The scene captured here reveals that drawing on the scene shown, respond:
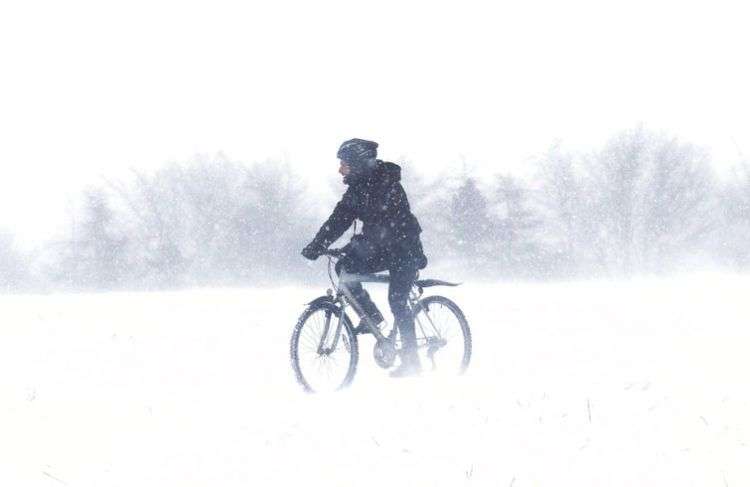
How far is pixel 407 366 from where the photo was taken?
6.32 m

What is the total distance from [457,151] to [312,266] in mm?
15826

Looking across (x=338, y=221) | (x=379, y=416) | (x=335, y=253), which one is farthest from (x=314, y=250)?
(x=379, y=416)

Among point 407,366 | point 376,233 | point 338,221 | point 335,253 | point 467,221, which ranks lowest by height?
point 407,366

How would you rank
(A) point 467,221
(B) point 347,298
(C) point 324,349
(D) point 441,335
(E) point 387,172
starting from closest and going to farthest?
1. (C) point 324,349
2. (B) point 347,298
3. (E) point 387,172
4. (D) point 441,335
5. (A) point 467,221

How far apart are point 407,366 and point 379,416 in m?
1.67

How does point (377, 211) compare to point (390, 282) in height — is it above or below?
above

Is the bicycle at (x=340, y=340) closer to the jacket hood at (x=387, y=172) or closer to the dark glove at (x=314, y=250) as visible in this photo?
the dark glove at (x=314, y=250)

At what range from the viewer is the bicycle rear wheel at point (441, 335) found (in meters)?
6.67

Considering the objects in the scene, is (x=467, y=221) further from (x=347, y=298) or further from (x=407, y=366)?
(x=347, y=298)

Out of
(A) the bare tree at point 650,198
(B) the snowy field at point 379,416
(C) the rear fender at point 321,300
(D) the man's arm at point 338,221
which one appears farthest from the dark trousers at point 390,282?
(A) the bare tree at point 650,198

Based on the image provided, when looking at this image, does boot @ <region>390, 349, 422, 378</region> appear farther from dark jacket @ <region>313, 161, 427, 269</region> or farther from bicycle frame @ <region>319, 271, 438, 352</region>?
dark jacket @ <region>313, 161, 427, 269</region>

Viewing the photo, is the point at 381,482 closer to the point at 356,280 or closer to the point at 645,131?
the point at 356,280

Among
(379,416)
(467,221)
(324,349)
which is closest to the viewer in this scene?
(379,416)

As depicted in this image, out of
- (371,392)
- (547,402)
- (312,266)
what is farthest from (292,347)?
(312,266)
